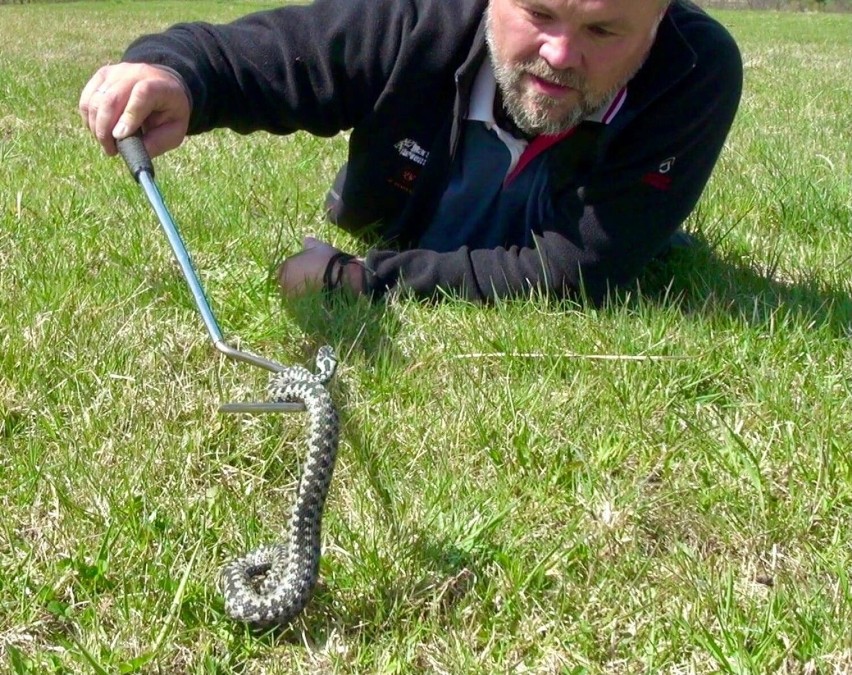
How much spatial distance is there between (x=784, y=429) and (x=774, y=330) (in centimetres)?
66

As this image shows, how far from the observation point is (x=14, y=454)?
271 cm

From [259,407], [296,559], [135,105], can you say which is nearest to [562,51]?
[135,105]

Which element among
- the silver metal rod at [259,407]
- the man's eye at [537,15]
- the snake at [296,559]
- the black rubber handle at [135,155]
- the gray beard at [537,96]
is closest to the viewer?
the snake at [296,559]

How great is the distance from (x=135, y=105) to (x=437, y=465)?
1303 millimetres

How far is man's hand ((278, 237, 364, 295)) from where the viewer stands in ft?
12.1

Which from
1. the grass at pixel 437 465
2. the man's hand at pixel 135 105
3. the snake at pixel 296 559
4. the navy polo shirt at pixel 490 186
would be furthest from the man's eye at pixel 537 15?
the snake at pixel 296 559

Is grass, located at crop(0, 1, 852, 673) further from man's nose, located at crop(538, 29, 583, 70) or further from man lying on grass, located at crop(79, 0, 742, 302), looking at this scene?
man's nose, located at crop(538, 29, 583, 70)

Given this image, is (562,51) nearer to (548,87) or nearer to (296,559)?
(548,87)

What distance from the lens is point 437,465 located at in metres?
2.74

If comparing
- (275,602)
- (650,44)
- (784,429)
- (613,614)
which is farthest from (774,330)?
(275,602)

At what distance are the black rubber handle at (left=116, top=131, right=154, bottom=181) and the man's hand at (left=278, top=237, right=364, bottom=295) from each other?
84 centimetres

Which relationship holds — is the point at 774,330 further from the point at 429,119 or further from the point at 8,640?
the point at 8,640

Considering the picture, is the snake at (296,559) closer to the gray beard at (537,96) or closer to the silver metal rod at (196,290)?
the silver metal rod at (196,290)

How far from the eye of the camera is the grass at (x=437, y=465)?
219 centimetres
